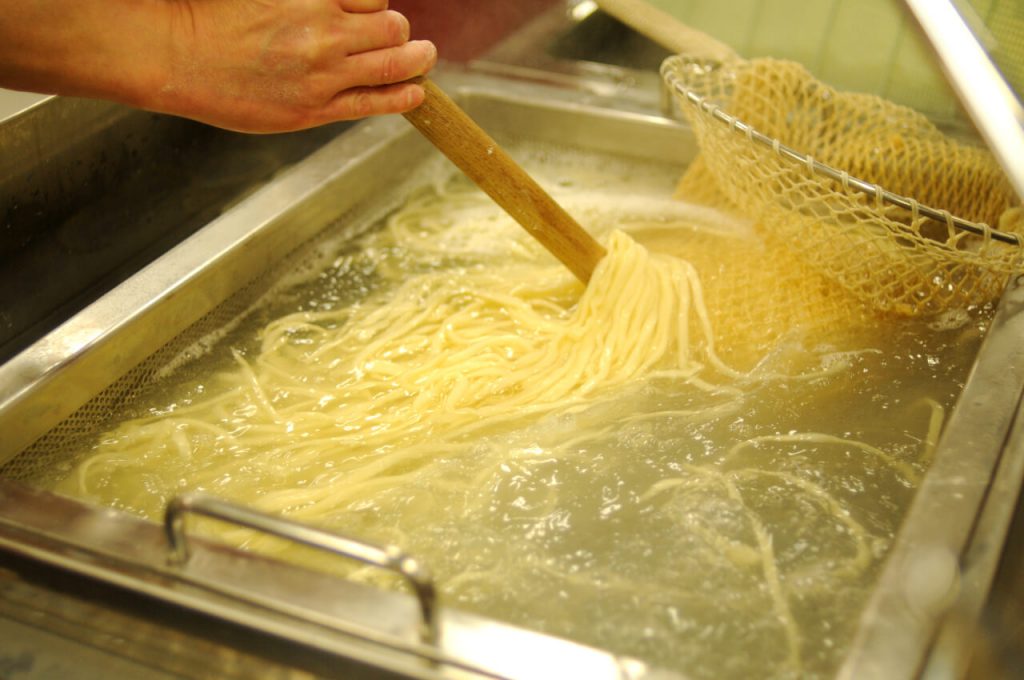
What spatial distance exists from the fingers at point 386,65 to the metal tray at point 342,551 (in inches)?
22.1

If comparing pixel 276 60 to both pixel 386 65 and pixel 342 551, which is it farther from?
pixel 342 551

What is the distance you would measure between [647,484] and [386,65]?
86 cm

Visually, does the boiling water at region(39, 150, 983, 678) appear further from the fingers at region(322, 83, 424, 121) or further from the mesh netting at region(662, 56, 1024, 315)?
the fingers at region(322, 83, 424, 121)

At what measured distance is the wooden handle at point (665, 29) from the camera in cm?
250

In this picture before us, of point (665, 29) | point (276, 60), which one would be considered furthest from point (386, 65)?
A: point (665, 29)

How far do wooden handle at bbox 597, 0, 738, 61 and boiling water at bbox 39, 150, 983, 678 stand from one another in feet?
2.25

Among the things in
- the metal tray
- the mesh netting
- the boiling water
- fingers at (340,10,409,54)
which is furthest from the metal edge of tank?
fingers at (340,10,409,54)

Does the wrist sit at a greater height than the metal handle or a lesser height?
greater

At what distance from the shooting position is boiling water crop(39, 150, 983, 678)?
1.34 m

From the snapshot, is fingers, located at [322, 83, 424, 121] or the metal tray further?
fingers, located at [322, 83, 424, 121]

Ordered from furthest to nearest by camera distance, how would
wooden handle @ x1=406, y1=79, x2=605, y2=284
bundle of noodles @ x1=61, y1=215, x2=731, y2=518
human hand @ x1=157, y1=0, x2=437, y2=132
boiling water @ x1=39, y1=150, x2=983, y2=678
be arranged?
1. wooden handle @ x1=406, y1=79, x2=605, y2=284
2. bundle of noodles @ x1=61, y1=215, x2=731, y2=518
3. human hand @ x1=157, y1=0, x2=437, y2=132
4. boiling water @ x1=39, y1=150, x2=983, y2=678

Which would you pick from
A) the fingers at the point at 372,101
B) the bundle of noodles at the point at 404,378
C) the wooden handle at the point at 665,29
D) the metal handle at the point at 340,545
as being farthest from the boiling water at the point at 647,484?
the wooden handle at the point at 665,29

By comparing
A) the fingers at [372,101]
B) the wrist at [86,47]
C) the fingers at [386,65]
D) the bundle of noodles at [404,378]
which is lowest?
the bundle of noodles at [404,378]

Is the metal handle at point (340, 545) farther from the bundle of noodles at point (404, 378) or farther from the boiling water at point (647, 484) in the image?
the bundle of noodles at point (404, 378)
